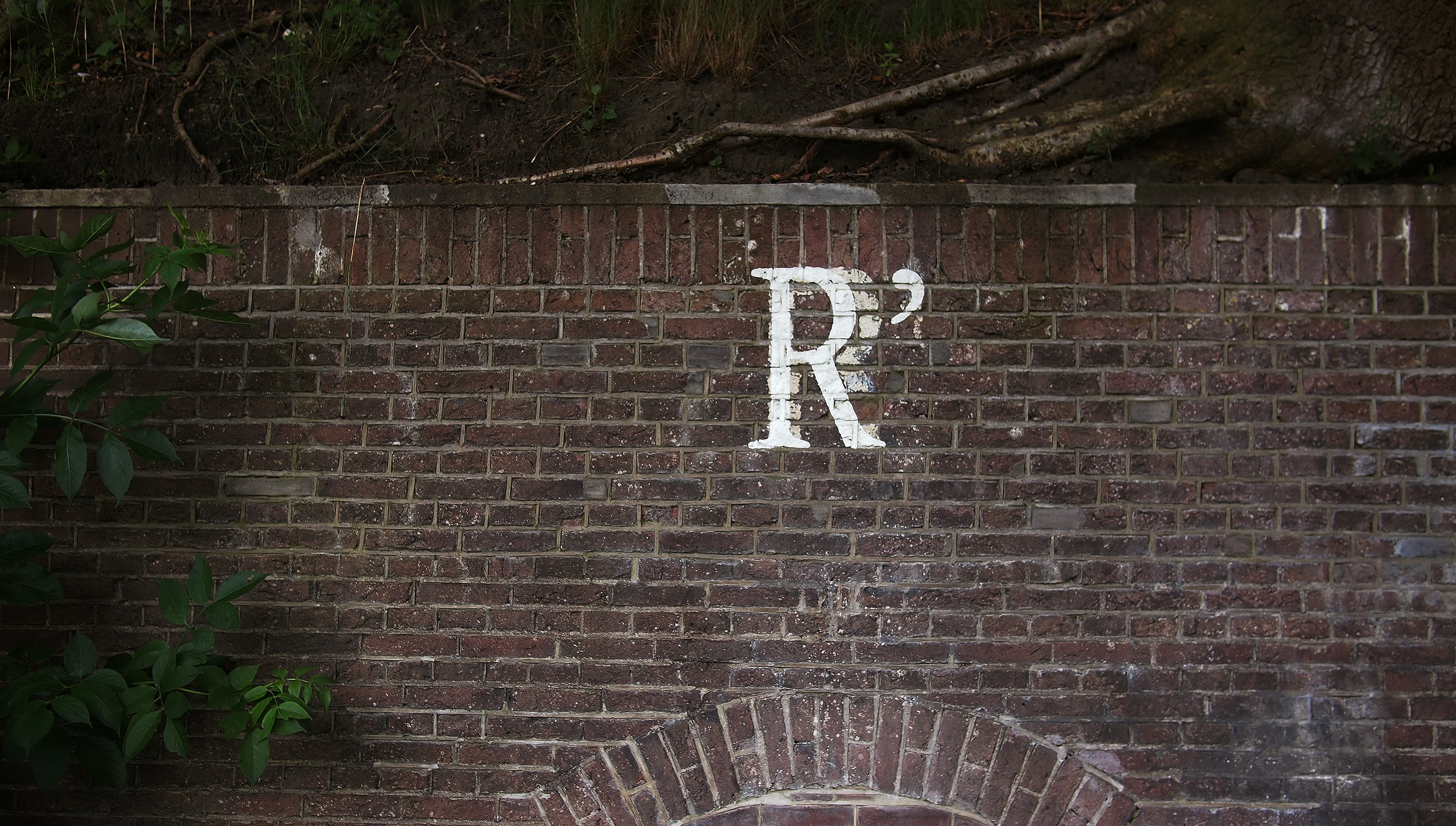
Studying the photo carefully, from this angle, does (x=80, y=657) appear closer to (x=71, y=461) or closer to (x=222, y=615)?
(x=222, y=615)

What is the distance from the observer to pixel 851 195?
9.04ft

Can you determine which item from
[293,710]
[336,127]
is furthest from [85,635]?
[336,127]

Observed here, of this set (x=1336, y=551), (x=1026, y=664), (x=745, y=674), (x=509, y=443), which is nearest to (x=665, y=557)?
(x=745, y=674)

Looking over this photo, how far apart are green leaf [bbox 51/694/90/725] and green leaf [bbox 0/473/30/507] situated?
0.59 meters

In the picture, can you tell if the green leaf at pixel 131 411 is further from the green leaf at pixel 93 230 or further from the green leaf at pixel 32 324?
the green leaf at pixel 93 230

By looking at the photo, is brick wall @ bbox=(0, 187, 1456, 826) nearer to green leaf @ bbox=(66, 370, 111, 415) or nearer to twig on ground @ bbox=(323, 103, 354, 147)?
green leaf @ bbox=(66, 370, 111, 415)

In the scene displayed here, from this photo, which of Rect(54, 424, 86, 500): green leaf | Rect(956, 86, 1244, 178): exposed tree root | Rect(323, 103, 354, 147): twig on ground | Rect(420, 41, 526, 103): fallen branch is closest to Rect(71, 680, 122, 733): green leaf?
Rect(54, 424, 86, 500): green leaf

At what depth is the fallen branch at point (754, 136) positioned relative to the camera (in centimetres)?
296

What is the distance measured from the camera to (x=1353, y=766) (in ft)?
8.84

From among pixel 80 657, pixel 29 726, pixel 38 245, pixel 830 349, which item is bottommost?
pixel 29 726

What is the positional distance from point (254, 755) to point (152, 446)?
100cm

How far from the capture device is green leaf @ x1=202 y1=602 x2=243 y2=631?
2535 millimetres

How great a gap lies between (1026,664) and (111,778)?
292cm

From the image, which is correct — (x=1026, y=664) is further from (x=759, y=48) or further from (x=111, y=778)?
(x=111, y=778)
